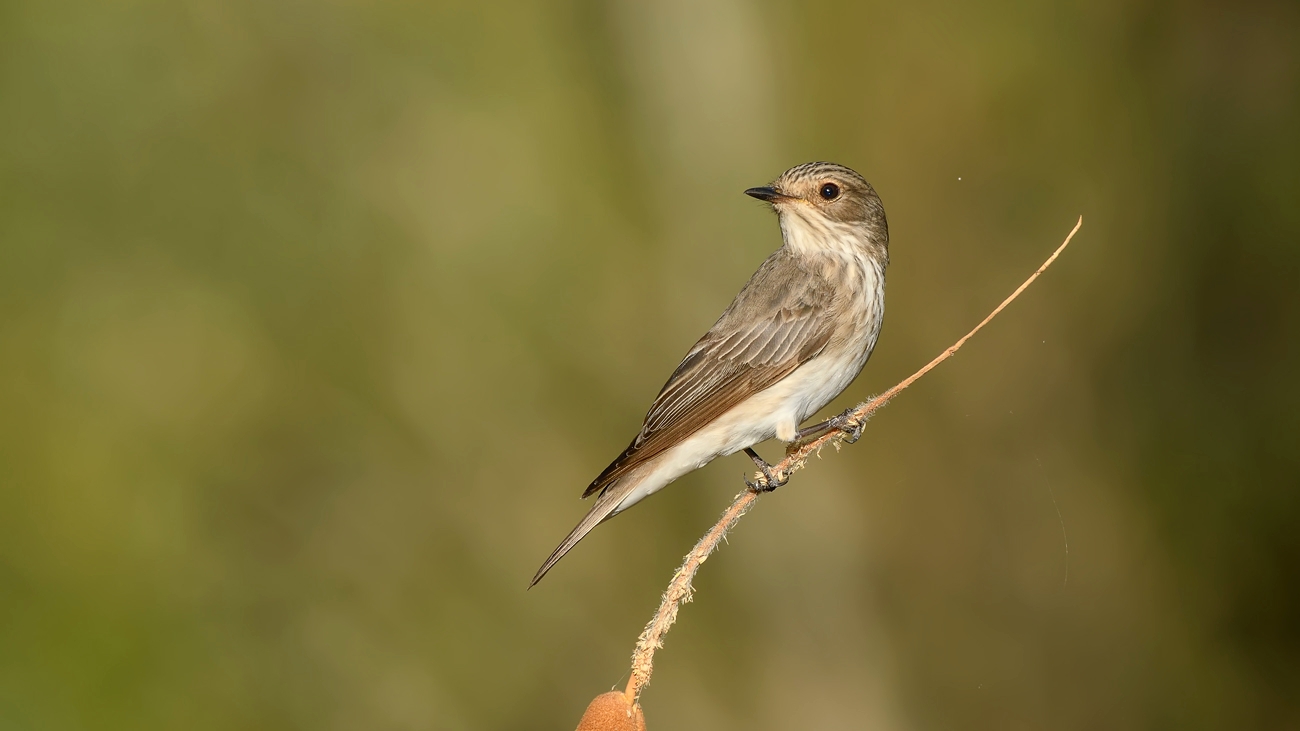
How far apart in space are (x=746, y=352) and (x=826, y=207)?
669 mm

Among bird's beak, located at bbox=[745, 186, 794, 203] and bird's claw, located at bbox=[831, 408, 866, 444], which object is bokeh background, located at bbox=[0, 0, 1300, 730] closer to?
bird's beak, located at bbox=[745, 186, 794, 203]

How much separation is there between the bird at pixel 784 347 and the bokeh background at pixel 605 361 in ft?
10.4

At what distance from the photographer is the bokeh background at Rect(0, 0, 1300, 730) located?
7.90m

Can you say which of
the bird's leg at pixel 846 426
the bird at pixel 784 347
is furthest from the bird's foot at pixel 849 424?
the bird at pixel 784 347

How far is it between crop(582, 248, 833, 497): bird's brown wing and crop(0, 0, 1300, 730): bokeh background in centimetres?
325

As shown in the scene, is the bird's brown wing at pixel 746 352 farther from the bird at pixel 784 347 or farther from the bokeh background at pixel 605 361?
the bokeh background at pixel 605 361

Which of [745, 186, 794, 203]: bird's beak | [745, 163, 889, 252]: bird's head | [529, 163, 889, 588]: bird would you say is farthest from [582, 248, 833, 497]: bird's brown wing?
[745, 186, 794, 203]: bird's beak

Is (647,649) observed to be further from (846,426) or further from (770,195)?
(770,195)

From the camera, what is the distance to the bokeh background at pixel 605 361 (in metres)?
7.90

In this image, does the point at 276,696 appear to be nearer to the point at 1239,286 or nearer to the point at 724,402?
the point at 724,402

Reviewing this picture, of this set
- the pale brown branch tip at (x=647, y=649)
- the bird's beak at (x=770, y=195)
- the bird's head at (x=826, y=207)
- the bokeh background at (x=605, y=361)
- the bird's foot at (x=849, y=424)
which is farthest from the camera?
the bokeh background at (x=605, y=361)

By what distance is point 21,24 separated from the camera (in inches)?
345

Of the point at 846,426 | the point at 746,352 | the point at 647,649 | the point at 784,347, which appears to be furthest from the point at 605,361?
the point at 647,649

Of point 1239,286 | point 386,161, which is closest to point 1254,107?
point 1239,286
